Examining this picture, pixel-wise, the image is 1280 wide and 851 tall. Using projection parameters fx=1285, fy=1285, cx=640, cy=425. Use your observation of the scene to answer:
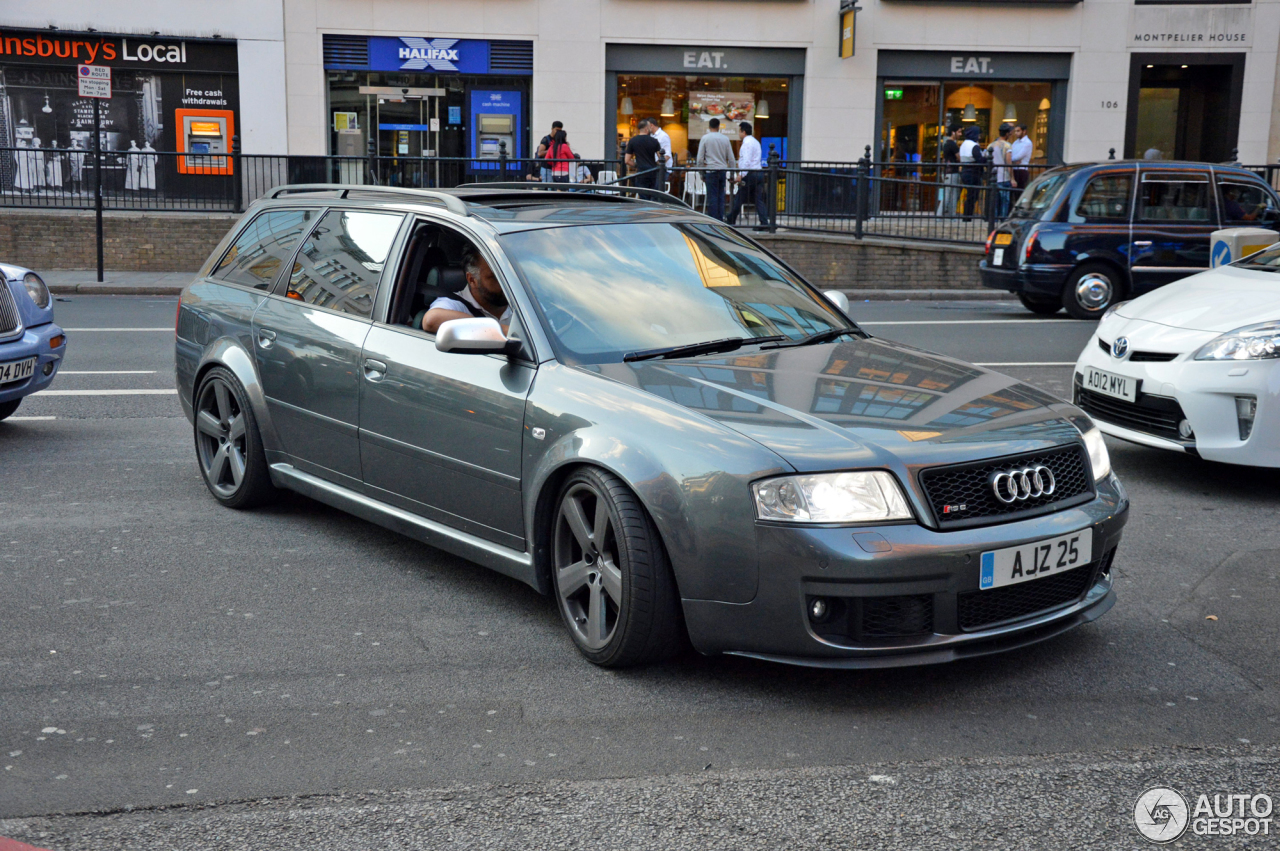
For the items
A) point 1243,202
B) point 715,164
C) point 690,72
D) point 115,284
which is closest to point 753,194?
point 715,164

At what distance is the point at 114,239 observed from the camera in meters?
19.5

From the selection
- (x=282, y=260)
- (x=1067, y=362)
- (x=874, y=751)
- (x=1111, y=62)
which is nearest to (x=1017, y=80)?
(x=1111, y=62)

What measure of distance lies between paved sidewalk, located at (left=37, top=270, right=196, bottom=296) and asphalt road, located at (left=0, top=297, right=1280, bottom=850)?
1234 cm

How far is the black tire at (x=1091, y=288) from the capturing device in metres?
14.9

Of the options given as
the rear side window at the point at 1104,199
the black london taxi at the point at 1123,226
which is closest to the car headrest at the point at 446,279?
the black london taxi at the point at 1123,226

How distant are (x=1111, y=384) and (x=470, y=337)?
3871 millimetres

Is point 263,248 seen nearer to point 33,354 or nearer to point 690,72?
point 33,354

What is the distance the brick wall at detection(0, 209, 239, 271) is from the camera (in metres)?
19.2

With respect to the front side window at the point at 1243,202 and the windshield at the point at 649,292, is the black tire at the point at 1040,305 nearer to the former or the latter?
the front side window at the point at 1243,202

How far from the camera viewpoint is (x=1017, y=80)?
26156 mm

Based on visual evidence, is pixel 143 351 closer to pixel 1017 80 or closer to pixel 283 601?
pixel 283 601

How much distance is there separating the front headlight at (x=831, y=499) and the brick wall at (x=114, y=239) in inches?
678

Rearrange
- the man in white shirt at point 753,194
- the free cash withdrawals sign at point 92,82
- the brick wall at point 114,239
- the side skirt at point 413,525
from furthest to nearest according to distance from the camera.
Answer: the brick wall at point 114,239, the man in white shirt at point 753,194, the free cash withdrawals sign at point 92,82, the side skirt at point 413,525

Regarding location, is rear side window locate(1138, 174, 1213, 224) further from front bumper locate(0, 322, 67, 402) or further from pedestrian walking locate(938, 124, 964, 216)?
front bumper locate(0, 322, 67, 402)
